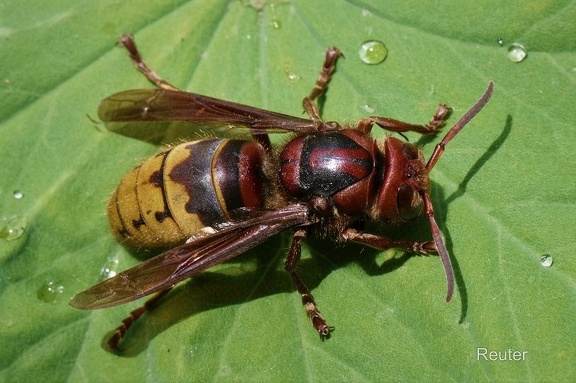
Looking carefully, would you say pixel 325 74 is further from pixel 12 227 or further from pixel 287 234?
pixel 12 227

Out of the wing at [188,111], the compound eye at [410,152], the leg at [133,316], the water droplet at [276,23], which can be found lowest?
the leg at [133,316]

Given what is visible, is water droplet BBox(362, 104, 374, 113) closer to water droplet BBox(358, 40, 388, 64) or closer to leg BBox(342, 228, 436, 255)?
water droplet BBox(358, 40, 388, 64)

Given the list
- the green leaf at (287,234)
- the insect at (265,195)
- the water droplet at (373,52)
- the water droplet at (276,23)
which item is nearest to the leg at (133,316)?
the green leaf at (287,234)

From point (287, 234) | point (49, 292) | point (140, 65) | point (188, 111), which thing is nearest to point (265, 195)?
point (287, 234)

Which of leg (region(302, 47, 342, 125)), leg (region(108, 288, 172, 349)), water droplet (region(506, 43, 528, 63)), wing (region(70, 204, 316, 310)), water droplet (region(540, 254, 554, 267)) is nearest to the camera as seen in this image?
wing (region(70, 204, 316, 310))

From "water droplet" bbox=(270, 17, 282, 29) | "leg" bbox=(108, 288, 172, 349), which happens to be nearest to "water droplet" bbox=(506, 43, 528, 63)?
"water droplet" bbox=(270, 17, 282, 29)

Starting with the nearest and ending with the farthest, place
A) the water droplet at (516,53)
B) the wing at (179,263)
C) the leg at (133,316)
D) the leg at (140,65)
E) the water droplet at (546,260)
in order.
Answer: the wing at (179,263) → the water droplet at (546,260) → the water droplet at (516,53) → the leg at (133,316) → the leg at (140,65)

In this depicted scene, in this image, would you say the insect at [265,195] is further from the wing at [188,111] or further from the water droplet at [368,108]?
the water droplet at [368,108]
